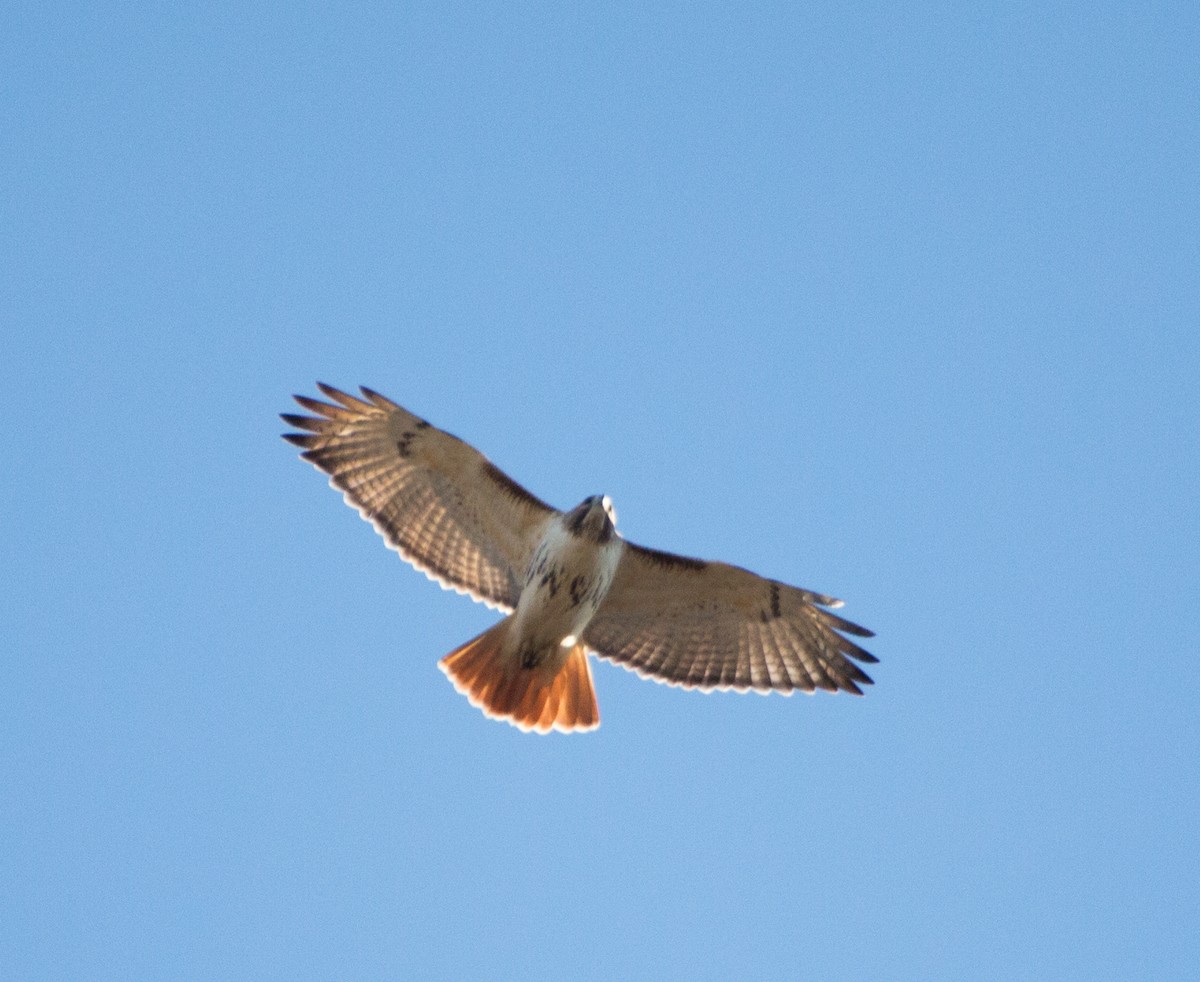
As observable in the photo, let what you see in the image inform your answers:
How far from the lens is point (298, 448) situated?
515 inches

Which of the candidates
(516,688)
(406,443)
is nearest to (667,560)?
(516,688)

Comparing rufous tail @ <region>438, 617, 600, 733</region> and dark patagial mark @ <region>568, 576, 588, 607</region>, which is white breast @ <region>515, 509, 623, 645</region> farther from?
rufous tail @ <region>438, 617, 600, 733</region>

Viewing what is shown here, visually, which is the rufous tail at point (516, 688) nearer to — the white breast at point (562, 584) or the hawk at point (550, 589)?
the hawk at point (550, 589)

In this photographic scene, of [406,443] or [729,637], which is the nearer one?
[406,443]

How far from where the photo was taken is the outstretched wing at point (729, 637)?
43.7 feet

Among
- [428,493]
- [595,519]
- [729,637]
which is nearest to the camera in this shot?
[595,519]

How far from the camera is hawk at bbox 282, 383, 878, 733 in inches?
502

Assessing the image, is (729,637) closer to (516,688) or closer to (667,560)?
(667,560)

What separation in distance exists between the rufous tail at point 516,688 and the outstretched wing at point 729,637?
58 centimetres

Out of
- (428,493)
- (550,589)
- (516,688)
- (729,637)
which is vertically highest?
(729,637)

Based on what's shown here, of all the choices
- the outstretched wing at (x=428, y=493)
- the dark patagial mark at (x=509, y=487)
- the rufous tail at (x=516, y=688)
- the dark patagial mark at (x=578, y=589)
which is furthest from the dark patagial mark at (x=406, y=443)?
the dark patagial mark at (x=578, y=589)

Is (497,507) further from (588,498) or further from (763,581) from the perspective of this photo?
(763,581)

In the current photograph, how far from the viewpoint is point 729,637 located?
535 inches

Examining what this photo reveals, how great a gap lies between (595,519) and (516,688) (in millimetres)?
1371
